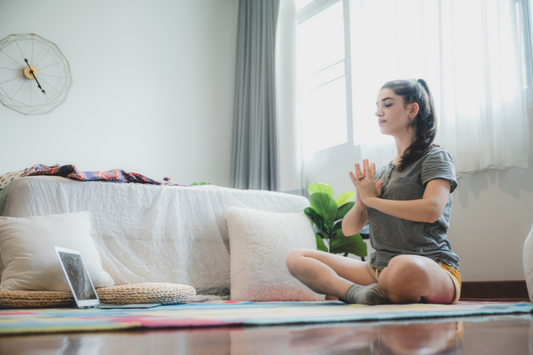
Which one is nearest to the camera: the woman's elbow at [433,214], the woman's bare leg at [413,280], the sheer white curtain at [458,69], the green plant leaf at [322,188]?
the woman's bare leg at [413,280]

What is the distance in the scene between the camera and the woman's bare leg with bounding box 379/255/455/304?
1.22m

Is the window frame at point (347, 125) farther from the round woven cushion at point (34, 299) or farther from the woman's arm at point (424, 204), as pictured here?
the round woven cushion at point (34, 299)

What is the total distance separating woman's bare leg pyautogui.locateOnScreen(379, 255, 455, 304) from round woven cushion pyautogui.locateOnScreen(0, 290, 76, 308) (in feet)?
3.47

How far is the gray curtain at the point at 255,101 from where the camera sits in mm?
3686

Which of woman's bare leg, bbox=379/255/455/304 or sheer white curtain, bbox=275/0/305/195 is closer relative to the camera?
woman's bare leg, bbox=379/255/455/304

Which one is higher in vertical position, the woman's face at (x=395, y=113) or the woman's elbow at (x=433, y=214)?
the woman's face at (x=395, y=113)

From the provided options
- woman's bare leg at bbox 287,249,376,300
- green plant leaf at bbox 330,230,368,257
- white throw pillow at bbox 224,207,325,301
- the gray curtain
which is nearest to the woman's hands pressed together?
woman's bare leg at bbox 287,249,376,300

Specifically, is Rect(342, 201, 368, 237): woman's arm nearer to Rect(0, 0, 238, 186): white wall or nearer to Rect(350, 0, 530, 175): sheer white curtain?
Rect(350, 0, 530, 175): sheer white curtain

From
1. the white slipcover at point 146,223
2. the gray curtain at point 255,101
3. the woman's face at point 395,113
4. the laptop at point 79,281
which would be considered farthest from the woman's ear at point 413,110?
the gray curtain at point 255,101

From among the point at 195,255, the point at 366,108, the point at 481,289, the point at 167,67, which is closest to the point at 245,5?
the point at 167,67

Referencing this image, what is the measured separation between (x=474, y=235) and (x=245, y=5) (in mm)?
3125

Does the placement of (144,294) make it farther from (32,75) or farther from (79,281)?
(32,75)

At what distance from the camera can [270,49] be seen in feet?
12.5

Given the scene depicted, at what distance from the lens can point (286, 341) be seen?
1.66ft
